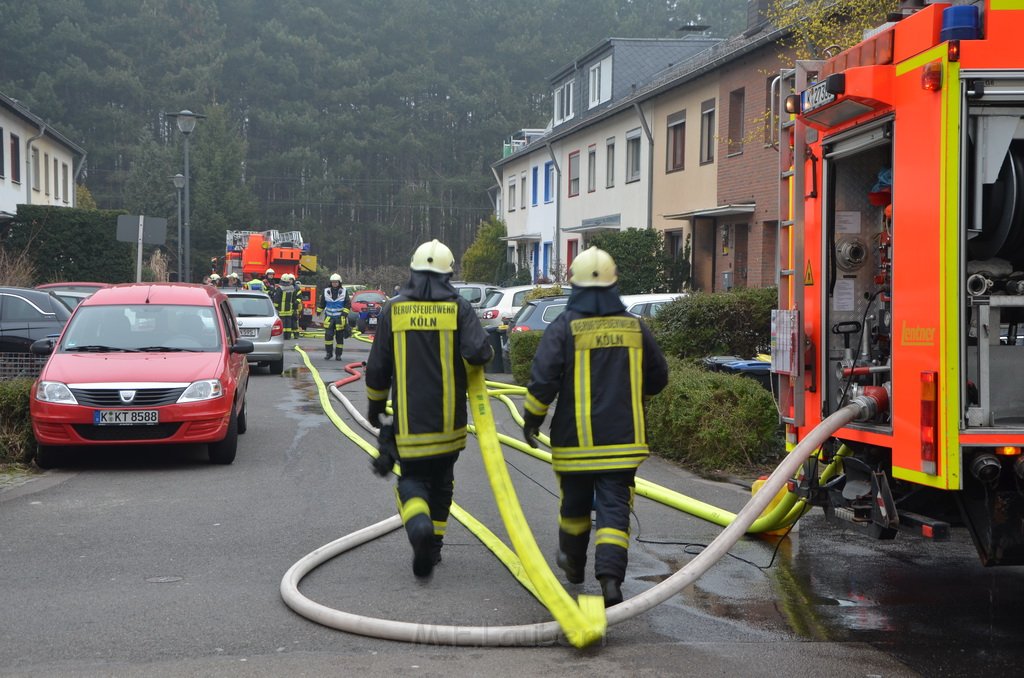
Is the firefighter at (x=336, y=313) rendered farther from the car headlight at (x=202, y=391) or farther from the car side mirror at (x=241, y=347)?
the car headlight at (x=202, y=391)

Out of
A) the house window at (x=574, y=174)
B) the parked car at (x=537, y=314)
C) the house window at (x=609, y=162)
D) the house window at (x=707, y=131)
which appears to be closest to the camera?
the parked car at (x=537, y=314)

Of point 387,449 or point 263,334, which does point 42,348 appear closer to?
point 387,449

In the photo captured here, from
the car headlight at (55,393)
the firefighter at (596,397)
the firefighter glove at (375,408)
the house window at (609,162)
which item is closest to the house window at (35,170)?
the house window at (609,162)

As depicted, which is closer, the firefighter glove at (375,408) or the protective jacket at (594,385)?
the protective jacket at (594,385)

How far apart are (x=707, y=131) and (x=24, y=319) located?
699 inches

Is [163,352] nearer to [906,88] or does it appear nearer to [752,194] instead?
[906,88]

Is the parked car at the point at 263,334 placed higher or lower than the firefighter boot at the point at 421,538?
higher

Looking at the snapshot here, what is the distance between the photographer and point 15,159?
40.2 meters

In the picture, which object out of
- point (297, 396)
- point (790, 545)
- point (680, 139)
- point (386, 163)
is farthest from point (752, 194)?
point (386, 163)

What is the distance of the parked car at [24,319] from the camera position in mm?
16094

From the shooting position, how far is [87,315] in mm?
11266

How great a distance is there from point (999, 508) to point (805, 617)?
44.8 inches

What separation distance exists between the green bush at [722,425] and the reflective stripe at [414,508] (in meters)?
4.73

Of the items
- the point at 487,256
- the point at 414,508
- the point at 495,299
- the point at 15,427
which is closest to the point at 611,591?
the point at 414,508
